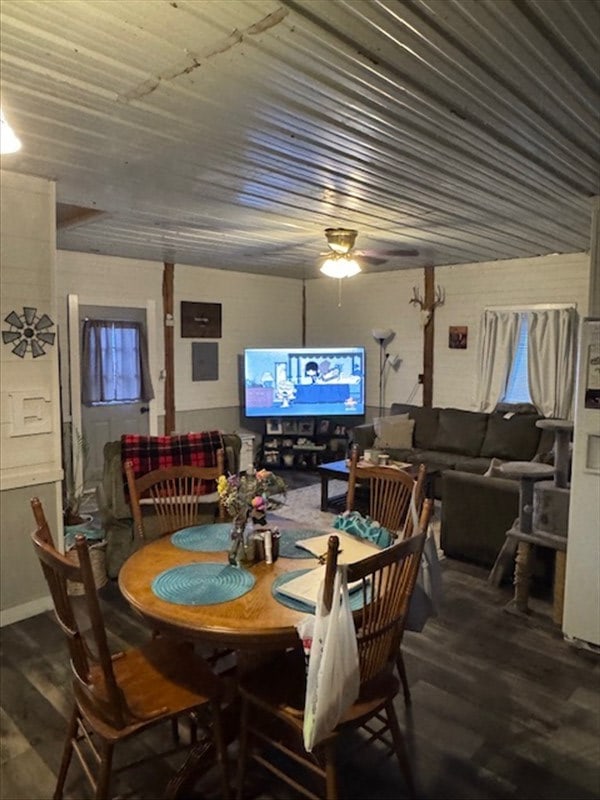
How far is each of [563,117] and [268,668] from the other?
8.30 feet

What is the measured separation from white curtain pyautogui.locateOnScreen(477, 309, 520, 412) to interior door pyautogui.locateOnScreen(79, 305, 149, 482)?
386cm

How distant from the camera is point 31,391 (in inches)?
134

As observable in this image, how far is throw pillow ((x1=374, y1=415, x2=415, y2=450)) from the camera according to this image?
663 cm

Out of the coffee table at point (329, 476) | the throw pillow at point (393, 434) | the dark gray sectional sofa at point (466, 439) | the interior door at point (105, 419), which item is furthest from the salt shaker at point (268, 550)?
the throw pillow at point (393, 434)

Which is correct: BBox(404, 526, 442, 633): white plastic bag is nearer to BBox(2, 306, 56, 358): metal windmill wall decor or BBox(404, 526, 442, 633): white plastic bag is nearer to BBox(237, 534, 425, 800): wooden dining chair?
BBox(237, 534, 425, 800): wooden dining chair

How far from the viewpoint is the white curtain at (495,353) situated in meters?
6.52

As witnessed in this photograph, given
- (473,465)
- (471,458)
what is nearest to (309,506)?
(473,465)

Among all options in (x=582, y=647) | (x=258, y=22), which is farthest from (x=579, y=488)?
(x=258, y=22)

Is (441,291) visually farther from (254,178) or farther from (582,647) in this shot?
(582,647)

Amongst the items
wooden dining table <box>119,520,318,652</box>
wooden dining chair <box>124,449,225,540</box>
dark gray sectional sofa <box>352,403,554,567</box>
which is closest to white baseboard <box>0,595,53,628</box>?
wooden dining chair <box>124,449,225,540</box>

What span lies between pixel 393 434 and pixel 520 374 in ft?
5.17

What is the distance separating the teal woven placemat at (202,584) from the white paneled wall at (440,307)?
17.1ft

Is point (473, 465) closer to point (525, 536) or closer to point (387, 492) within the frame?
point (525, 536)

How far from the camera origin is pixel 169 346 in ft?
22.7
